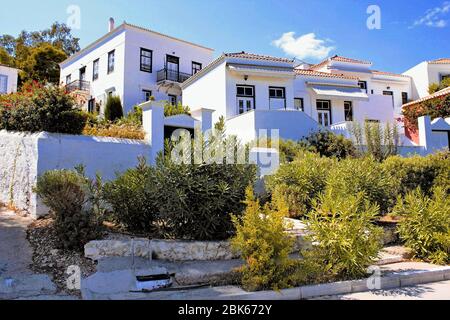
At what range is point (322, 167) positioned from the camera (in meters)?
9.89

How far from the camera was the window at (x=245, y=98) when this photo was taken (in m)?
22.5

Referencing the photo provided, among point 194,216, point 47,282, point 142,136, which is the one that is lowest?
point 47,282

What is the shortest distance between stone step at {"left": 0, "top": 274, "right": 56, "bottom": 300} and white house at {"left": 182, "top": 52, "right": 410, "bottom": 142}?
44.0 ft

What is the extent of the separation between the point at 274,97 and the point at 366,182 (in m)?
15.4

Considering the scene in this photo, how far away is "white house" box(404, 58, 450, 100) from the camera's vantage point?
3372cm

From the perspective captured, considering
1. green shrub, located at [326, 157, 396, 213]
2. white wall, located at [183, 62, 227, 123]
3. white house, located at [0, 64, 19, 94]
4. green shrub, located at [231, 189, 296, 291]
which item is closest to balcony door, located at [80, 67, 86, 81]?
white house, located at [0, 64, 19, 94]

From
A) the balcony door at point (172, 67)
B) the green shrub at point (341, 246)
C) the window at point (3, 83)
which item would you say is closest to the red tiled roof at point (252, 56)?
the balcony door at point (172, 67)

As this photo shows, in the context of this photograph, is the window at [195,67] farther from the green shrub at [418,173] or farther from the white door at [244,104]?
the green shrub at [418,173]

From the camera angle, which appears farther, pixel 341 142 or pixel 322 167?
pixel 341 142

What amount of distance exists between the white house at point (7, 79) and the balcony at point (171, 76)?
14310mm

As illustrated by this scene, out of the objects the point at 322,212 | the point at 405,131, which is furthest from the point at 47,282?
the point at 405,131

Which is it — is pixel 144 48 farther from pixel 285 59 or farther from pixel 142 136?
pixel 142 136

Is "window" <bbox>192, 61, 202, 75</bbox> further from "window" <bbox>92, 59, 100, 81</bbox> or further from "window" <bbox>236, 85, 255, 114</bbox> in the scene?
"window" <bbox>236, 85, 255, 114</bbox>

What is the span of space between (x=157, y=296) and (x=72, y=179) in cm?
343
